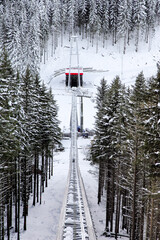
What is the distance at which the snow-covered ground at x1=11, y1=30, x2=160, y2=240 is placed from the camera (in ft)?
68.3

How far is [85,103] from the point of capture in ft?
187

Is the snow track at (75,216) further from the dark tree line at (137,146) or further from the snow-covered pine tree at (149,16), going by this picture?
the snow-covered pine tree at (149,16)

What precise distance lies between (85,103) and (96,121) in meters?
32.0

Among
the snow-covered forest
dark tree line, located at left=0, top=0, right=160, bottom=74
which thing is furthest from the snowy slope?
dark tree line, located at left=0, top=0, right=160, bottom=74

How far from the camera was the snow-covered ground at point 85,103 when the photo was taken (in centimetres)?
2080

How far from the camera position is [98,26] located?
272ft

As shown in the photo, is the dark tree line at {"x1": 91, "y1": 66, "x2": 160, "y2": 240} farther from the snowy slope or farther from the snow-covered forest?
the snowy slope

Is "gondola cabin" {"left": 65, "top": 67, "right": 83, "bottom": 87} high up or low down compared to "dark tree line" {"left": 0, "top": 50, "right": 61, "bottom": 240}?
up

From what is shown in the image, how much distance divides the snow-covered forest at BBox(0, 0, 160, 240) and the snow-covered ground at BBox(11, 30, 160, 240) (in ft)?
4.66

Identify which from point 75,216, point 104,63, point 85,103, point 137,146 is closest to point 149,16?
point 104,63

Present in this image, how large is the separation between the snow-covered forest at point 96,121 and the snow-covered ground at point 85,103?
142 cm

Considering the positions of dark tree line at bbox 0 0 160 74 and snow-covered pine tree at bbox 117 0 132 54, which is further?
snow-covered pine tree at bbox 117 0 132 54

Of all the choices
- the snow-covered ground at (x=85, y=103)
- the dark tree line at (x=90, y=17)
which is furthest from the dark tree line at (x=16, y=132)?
the dark tree line at (x=90, y=17)

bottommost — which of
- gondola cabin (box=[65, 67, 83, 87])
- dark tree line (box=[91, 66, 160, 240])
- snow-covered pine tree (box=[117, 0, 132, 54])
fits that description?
dark tree line (box=[91, 66, 160, 240])
